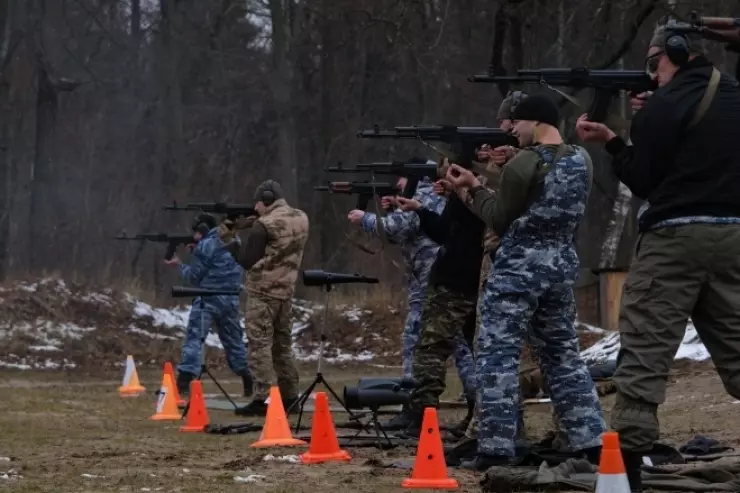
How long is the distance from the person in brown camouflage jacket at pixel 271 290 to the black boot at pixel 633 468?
6508mm

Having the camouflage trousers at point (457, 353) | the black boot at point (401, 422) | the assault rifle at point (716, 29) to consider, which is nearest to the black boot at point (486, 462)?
the camouflage trousers at point (457, 353)

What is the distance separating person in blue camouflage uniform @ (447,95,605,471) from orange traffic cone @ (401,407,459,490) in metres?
0.48

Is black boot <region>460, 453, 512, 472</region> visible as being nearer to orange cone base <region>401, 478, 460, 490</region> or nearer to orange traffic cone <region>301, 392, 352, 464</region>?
orange cone base <region>401, 478, 460, 490</region>

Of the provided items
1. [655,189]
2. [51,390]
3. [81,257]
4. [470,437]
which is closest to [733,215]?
[655,189]

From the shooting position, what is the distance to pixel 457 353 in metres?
11.0

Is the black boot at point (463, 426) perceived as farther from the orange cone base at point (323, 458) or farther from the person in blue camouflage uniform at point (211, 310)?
the person in blue camouflage uniform at point (211, 310)

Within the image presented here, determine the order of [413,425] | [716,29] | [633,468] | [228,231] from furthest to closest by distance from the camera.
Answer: [228,231], [413,425], [633,468], [716,29]

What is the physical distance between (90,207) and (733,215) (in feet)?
116

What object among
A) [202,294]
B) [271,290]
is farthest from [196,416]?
[202,294]

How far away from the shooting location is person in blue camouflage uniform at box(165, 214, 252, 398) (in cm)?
1571

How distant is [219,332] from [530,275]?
339 inches

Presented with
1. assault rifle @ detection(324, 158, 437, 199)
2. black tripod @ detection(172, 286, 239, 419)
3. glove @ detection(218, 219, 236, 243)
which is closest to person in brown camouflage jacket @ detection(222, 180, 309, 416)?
black tripod @ detection(172, 286, 239, 419)

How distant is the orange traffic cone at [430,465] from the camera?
7.28m

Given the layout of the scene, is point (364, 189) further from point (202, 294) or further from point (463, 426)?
point (463, 426)
